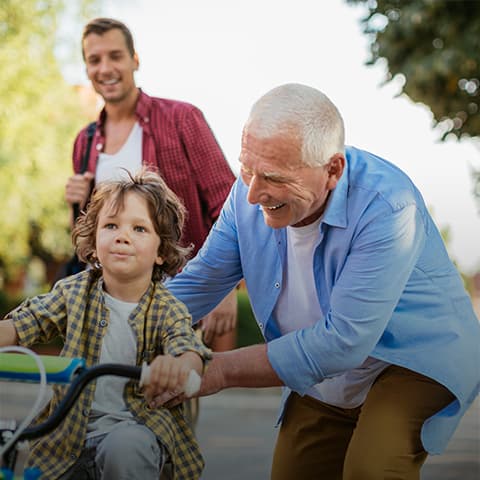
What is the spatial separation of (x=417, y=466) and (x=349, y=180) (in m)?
0.95

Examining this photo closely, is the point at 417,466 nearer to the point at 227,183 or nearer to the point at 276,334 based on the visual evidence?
the point at 276,334

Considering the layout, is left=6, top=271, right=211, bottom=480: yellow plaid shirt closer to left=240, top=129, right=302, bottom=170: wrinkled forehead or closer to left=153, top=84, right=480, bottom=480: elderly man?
left=153, top=84, right=480, bottom=480: elderly man

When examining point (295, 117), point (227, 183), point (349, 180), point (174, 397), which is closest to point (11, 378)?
point (174, 397)

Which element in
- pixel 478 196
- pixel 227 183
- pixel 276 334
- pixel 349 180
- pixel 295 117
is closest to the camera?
pixel 295 117

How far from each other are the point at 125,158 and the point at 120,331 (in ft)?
6.29

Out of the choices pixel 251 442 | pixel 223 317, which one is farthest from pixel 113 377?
pixel 251 442

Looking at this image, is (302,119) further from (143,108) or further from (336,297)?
(143,108)

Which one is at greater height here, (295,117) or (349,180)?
(295,117)

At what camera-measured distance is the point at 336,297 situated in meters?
3.04

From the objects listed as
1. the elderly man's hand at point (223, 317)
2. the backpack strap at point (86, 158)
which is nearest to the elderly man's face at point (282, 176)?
the elderly man's hand at point (223, 317)

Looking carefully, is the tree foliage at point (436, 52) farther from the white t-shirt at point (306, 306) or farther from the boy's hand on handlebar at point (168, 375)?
the boy's hand on handlebar at point (168, 375)

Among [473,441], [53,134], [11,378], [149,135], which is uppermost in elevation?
[149,135]

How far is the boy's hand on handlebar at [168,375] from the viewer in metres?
2.47

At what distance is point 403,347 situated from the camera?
3.26m
